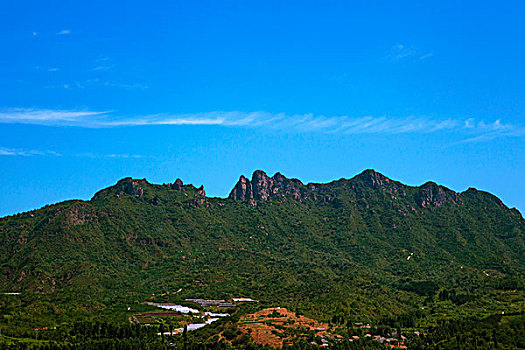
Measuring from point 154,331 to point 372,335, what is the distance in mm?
62800

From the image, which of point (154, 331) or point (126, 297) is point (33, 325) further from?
point (126, 297)

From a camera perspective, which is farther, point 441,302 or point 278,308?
point 441,302

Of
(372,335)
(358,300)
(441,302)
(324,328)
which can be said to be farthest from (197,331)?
(441,302)

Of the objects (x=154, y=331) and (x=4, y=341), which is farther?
(x=154, y=331)

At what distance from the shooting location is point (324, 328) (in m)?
135

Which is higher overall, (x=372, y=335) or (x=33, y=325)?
(x=33, y=325)

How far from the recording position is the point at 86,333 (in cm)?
14050

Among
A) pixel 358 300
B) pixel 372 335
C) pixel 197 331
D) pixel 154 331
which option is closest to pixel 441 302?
pixel 358 300

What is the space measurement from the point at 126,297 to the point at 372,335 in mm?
108750

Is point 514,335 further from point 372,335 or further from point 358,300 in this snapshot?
point 358,300

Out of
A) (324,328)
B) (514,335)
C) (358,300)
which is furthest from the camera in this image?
(358,300)

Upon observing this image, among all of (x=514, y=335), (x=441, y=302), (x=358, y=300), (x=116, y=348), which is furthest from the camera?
(x=441, y=302)

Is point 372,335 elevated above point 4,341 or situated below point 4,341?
below

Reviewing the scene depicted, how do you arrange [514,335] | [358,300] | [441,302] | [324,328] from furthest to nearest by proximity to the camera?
[441,302] → [358,300] → [324,328] → [514,335]
